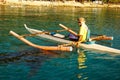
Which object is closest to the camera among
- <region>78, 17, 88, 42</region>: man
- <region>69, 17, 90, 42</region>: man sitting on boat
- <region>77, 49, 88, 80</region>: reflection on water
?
<region>77, 49, 88, 80</region>: reflection on water

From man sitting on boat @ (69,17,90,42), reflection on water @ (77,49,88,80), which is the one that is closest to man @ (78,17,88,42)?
man sitting on boat @ (69,17,90,42)

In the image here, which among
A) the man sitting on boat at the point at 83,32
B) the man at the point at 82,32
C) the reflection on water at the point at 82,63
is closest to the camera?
the reflection on water at the point at 82,63

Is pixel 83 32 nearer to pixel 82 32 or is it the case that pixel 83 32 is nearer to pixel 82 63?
pixel 82 32

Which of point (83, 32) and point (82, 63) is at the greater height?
point (83, 32)

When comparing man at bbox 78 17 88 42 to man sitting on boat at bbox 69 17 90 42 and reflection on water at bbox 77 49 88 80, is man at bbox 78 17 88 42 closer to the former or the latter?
man sitting on boat at bbox 69 17 90 42

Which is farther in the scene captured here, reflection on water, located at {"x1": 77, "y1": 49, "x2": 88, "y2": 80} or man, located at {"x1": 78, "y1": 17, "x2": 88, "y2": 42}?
man, located at {"x1": 78, "y1": 17, "x2": 88, "y2": 42}

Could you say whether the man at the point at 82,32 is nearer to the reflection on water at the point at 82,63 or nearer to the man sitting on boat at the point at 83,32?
the man sitting on boat at the point at 83,32

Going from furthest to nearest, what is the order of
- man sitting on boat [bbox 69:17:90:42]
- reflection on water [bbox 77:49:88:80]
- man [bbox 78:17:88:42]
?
man [bbox 78:17:88:42] → man sitting on boat [bbox 69:17:90:42] → reflection on water [bbox 77:49:88:80]

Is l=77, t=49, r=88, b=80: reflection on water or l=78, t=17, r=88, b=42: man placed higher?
l=78, t=17, r=88, b=42: man

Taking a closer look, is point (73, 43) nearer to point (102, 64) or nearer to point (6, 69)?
point (102, 64)

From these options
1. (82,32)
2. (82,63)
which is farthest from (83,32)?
(82,63)

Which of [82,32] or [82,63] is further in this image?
[82,32]

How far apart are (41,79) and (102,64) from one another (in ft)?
19.8

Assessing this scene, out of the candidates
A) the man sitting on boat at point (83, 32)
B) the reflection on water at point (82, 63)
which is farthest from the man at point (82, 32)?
the reflection on water at point (82, 63)
